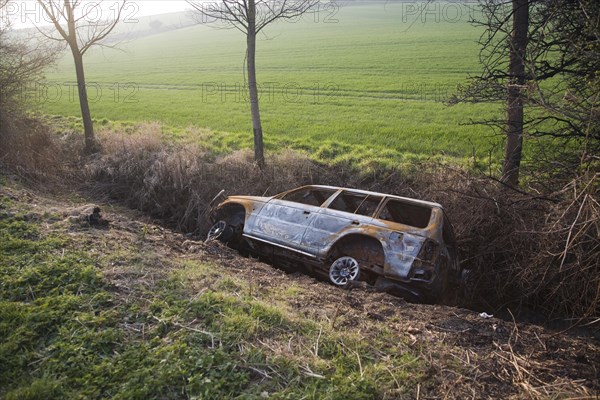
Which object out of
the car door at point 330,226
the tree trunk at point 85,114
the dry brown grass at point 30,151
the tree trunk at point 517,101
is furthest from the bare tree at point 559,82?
the tree trunk at point 85,114

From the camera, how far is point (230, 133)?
52.6 feet

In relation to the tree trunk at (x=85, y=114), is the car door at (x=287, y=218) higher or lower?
lower

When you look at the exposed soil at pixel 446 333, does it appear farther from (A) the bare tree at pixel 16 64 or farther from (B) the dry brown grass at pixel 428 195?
(A) the bare tree at pixel 16 64

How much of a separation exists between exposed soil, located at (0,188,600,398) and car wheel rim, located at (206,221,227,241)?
93cm

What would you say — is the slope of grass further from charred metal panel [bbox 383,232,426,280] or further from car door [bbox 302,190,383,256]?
charred metal panel [bbox 383,232,426,280]

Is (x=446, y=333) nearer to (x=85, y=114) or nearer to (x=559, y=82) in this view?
(x=559, y=82)

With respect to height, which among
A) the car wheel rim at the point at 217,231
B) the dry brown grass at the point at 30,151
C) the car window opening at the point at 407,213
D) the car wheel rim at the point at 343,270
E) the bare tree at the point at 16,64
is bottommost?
the car wheel rim at the point at 343,270

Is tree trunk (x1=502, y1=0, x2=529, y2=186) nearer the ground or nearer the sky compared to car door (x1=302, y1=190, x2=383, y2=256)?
nearer the sky

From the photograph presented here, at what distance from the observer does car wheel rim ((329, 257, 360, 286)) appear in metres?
7.10

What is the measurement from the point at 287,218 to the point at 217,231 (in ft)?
6.08

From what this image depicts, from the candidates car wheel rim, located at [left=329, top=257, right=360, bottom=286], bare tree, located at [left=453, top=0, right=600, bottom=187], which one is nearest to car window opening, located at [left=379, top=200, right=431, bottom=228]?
car wheel rim, located at [left=329, top=257, right=360, bottom=286]

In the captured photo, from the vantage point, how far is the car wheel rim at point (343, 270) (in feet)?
23.3

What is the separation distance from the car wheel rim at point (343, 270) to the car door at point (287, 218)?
66 cm

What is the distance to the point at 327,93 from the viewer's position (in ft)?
79.0
